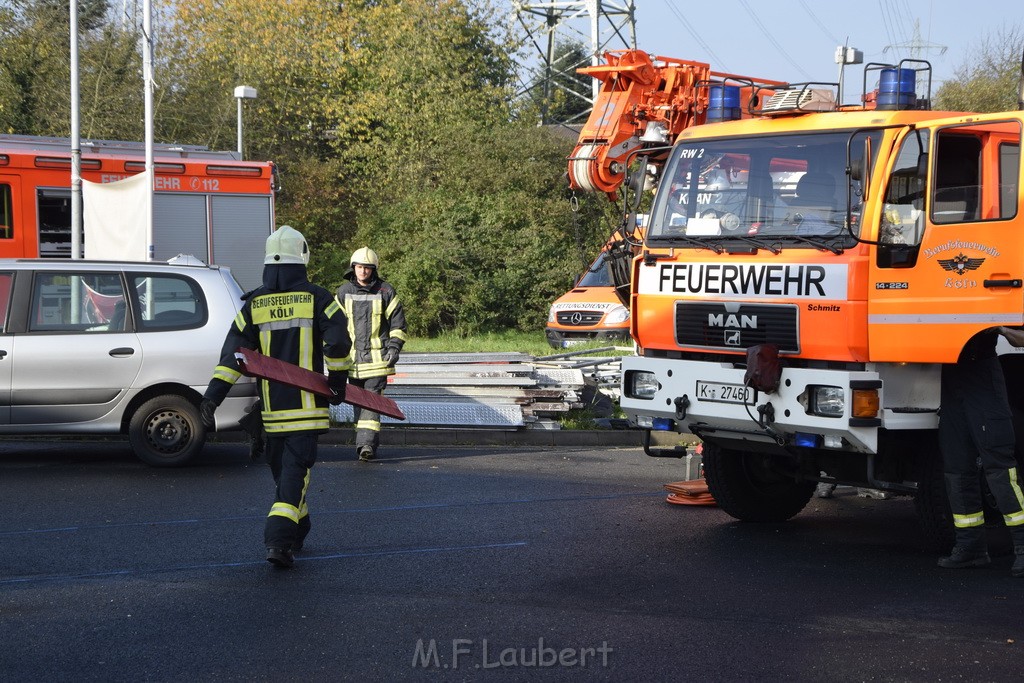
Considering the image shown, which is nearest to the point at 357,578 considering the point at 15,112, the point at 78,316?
the point at 78,316

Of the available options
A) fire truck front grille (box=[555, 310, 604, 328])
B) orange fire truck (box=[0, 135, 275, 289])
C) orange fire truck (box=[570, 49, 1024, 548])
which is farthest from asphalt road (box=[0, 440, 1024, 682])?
orange fire truck (box=[0, 135, 275, 289])

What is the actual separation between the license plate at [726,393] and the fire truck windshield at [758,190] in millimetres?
887

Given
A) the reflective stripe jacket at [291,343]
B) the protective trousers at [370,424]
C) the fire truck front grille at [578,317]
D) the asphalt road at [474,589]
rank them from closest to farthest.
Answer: the asphalt road at [474,589] < the reflective stripe jacket at [291,343] < the protective trousers at [370,424] < the fire truck front grille at [578,317]

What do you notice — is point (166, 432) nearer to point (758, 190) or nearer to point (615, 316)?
point (758, 190)

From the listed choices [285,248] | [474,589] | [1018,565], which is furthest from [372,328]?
[1018,565]

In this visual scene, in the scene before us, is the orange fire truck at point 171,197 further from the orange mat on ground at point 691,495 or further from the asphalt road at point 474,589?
the orange mat on ground at point 691,495

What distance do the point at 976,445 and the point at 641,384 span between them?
78.6 inches

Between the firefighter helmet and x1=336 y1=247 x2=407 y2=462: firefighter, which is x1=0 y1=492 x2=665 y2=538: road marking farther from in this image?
the firefighter helmet

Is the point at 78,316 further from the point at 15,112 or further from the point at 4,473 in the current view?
the point at 15,112

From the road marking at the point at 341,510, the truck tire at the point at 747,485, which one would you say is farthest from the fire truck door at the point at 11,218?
the truck tire at the point at 747,485

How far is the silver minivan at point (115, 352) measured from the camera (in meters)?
9.82

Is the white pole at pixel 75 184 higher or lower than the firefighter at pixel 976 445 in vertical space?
higher

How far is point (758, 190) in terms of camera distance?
7.42 m

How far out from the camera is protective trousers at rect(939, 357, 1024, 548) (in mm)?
6742
